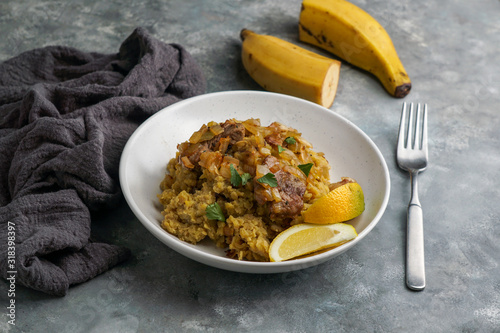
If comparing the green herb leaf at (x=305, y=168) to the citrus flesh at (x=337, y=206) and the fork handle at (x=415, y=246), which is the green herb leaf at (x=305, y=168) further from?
the fork handle at (x=415, y=246)

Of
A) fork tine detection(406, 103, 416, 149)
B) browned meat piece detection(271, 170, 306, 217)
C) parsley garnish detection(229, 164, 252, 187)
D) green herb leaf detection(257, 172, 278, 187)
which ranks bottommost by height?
fork tine detection(406, 103, 416, 149)

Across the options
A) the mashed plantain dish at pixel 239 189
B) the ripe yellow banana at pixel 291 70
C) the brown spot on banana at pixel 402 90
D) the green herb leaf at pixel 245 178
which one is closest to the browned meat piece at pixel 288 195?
the mashed plantain dish at pixel 239 189

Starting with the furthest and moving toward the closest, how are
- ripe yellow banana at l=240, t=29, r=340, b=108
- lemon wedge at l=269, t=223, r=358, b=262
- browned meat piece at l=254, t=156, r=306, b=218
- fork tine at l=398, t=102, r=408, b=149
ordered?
ripe yellow banana at l=240, t=29, r=340, b=108
fork tine at l=398, t=102, r=408, b=149
browned meat piece at l=254, t=156, r=306, b=218
lemon wedge at l=269, t=223, r=358, b=262

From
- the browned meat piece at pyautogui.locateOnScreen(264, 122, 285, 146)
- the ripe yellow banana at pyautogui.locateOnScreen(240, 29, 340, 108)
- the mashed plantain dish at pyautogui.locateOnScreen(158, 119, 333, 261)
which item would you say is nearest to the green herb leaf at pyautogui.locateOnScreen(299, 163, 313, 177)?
the mashed plantain dish at pyautogui.locateOnScreen(158, 119, 333, 261)

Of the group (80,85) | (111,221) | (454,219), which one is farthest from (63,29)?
(454,219)

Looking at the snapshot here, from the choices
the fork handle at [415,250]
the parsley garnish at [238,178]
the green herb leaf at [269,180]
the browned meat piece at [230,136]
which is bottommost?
the fork handle at [415,250]

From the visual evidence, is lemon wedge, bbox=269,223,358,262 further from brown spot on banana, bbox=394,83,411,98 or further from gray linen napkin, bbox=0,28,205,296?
brown spot on banana, bbox=394,83,411,98
